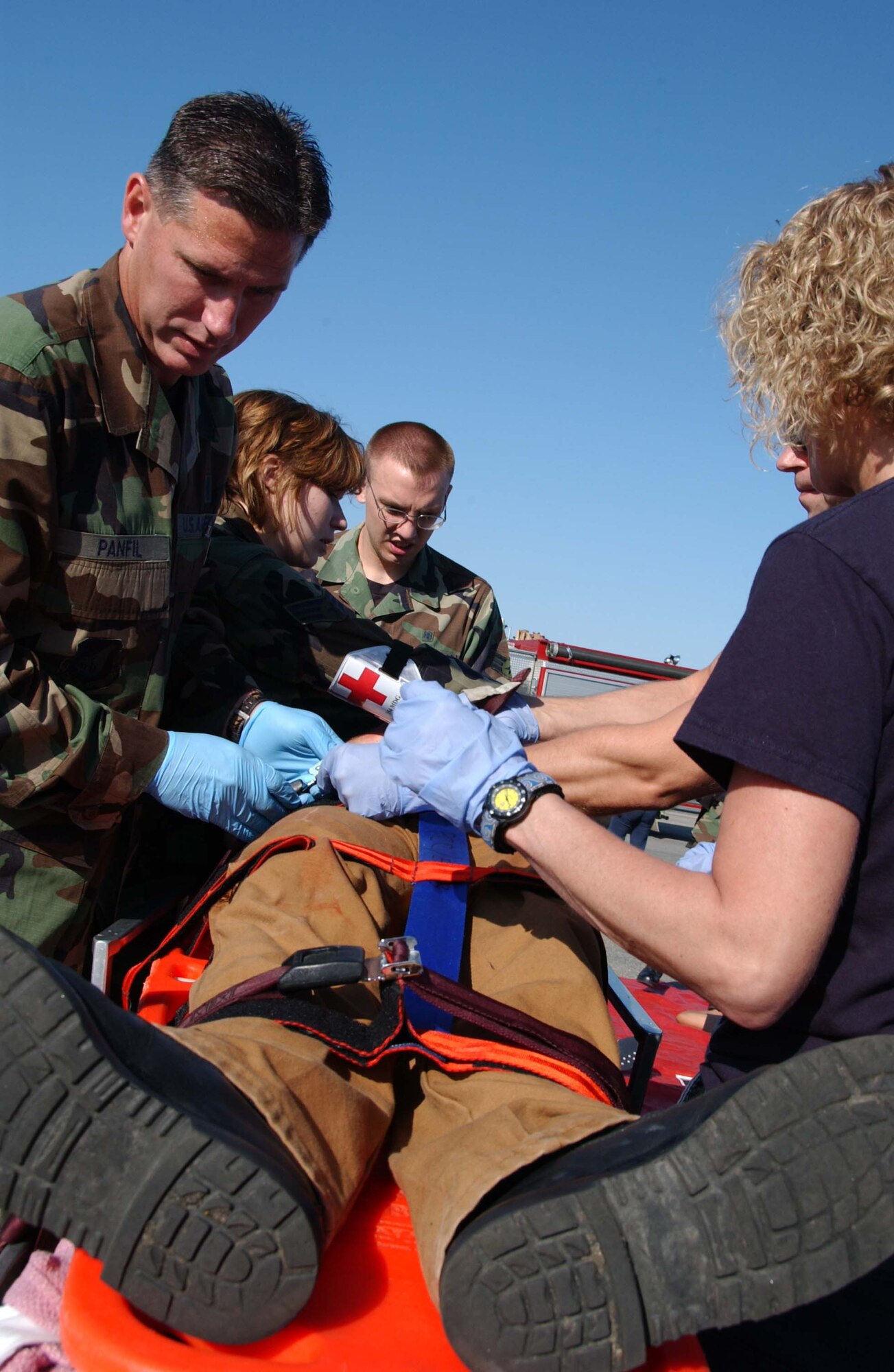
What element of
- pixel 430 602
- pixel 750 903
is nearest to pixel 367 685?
pixel 750 903

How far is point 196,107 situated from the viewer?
2.06 m

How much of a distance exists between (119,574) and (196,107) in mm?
969

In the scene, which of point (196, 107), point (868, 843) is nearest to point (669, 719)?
point (868, 843)

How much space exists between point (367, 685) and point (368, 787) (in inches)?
28.5

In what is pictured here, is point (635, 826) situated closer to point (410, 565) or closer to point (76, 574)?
point (410, 565)

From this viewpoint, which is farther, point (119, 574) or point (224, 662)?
point (224, 662)

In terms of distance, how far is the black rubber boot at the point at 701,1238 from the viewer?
92cm

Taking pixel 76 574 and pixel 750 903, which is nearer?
pixel 750 903

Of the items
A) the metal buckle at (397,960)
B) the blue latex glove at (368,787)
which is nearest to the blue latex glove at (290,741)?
the blue latex glove at (368,787)

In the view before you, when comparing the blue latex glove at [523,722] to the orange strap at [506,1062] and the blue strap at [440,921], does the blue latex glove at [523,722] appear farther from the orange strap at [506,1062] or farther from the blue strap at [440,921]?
the orange strap at [506,1062]

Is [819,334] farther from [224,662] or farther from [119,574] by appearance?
[224,662]

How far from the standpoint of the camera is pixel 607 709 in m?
2.96

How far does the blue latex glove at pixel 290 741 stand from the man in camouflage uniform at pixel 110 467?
266 millimetres

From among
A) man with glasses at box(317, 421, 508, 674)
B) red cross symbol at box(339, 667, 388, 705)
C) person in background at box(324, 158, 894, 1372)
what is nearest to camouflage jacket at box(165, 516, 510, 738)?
red cross symbol at box(339, 667, 388, 705)
